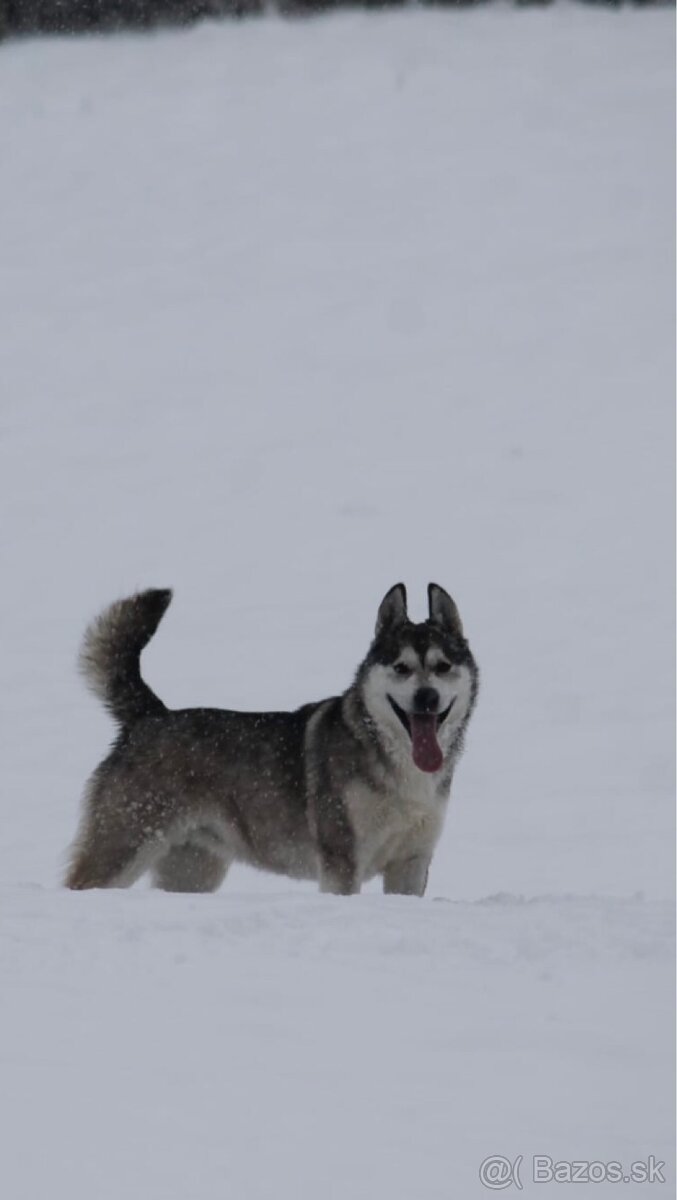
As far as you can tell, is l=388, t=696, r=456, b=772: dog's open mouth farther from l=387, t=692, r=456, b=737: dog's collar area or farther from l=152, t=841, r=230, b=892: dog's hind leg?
l=152, t=841, r=230, b=892: dog's hind leg

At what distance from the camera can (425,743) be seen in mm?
7156

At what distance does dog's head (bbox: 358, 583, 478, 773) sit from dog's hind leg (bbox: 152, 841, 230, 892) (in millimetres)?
870

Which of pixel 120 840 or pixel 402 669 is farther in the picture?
pixel 120 840

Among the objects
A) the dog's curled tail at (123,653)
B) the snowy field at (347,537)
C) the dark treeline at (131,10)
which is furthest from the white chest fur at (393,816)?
the dark treeline at (131,10)

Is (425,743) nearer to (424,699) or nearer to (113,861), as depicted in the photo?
(424,699)

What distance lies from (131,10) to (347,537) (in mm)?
12402

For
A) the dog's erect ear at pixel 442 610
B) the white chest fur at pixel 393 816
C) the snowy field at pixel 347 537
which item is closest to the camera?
the snowy field at pixel 347 537

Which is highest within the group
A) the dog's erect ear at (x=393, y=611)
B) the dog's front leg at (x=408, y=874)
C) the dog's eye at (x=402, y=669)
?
the dog's erect ear at (x=393, y=611)

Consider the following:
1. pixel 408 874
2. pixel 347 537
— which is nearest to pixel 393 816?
pixel 408 874

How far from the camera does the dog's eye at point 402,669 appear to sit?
722 cm

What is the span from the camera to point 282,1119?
388 cm

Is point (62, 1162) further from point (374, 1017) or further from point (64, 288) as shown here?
point (64, 288)

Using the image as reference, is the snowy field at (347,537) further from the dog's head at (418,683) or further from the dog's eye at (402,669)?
the dog's eye at (402,669)

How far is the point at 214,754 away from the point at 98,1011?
3.00m
